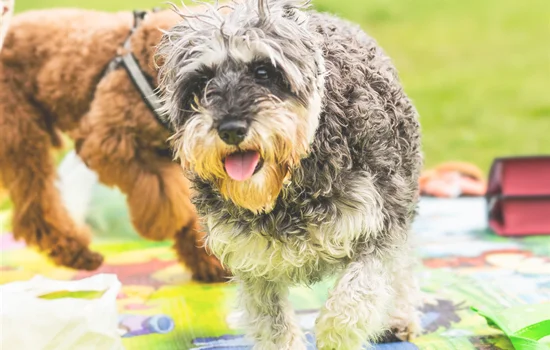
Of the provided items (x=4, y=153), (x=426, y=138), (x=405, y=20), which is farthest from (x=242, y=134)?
(x=405, y=20)

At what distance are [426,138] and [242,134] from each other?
26.7 feet

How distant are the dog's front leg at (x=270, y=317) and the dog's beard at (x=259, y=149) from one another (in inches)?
20.5

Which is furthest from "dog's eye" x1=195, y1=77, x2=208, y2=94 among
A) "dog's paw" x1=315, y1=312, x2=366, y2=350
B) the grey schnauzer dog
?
"dog's paw" x1=315, y1=312, x2=366, y2=350

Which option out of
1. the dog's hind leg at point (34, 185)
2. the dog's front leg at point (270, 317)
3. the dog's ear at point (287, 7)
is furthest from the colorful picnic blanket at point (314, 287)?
the dog's ear at point (287, 7)

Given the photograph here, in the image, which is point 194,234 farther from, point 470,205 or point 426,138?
point 426,138

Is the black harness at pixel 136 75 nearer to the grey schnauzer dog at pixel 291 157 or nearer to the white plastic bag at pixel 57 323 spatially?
the grey schnauzer dog at pixel 291 157

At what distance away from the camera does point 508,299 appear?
4203 millimetres

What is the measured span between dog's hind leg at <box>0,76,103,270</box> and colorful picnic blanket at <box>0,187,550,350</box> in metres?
0.16

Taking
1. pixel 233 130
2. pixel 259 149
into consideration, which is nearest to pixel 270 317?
pixel 259 149

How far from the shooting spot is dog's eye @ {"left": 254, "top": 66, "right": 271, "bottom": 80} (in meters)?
2.83

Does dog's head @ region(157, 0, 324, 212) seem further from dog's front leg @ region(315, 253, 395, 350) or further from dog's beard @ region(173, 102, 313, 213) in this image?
dog's front leg @ region(315, 253, 395, 350)

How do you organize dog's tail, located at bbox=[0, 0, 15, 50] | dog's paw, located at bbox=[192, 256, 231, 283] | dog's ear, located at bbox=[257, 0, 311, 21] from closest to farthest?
dog's ear, located at bbox=[257, 0, 311, 21] → dog's tail, located at bbox=[0, 0, 15, 50] → dog's paw, located at bbox=[192, 256, 231, 283]

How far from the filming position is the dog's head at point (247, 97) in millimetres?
2715

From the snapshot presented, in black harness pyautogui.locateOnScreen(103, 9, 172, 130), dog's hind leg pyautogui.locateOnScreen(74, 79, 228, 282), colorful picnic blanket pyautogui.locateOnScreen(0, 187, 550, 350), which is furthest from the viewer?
dog's hind leg pyautogui.locateOnScreen(74, 79, 228, 282)
